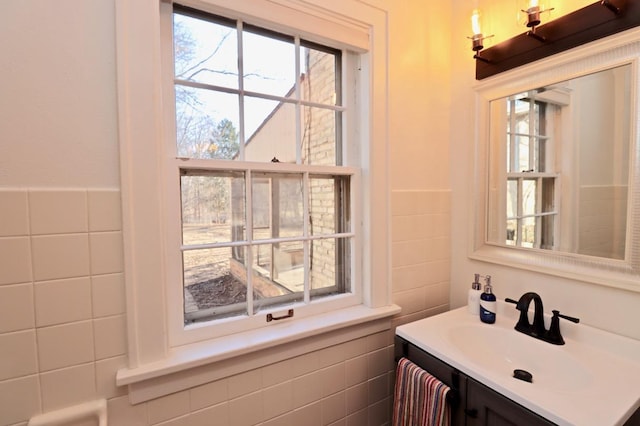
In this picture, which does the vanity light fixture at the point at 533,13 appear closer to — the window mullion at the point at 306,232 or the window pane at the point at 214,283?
the window mullion at the point at 306,232

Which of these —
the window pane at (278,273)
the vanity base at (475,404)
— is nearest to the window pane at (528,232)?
the vanity base at (475,404)

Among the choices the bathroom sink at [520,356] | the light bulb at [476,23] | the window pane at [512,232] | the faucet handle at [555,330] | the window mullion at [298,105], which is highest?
the light bulb at [476,23]

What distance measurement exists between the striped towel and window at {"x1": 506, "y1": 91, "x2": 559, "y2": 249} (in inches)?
29.2

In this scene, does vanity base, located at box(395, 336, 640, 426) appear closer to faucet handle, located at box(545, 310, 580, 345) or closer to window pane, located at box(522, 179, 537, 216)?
faucet handle, located at box(545, 310, 580, 345)

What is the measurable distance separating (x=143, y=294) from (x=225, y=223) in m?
0.35

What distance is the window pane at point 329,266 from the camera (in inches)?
51.5

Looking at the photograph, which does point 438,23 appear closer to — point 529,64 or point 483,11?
point 483,11

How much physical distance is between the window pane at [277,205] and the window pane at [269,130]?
0.08 meters

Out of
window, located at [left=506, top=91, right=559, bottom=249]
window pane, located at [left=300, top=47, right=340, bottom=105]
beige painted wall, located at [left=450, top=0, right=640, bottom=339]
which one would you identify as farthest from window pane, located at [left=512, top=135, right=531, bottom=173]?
window pane, located at [left=300, top=47, right=340, bottom=105]

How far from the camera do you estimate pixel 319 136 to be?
1310 millimetres

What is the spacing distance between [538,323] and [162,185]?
148 cm

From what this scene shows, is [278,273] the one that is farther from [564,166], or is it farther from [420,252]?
[564,166]

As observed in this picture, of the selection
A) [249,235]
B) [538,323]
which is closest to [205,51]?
[249,235]

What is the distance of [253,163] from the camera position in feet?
3.62
